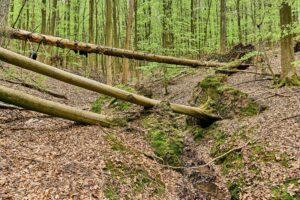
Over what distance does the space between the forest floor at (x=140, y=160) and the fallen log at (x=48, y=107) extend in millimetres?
269

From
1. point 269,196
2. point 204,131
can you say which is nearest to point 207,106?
point 204,131

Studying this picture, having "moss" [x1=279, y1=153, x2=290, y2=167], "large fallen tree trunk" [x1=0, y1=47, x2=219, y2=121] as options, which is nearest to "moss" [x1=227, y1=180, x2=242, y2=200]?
"moss" [x1=279, y1=153, x2=290, y2=167]

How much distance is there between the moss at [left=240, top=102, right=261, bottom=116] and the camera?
10094 mm

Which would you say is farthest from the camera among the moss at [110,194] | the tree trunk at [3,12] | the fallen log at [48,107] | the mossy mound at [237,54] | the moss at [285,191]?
the mossy mound at [237,54]

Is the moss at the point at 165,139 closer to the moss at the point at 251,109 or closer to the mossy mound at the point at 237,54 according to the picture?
the moss at the point at 251,109

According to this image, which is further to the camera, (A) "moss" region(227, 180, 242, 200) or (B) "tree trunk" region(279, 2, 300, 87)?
(B) "tree trunk" region(279, 2, 300, 87)

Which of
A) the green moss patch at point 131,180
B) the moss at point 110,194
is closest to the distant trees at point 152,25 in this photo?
the green moss patch at point 131,180

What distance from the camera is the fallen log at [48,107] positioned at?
739 centimetres

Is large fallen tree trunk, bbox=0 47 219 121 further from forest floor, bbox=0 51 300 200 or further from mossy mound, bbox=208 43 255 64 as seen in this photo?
mossy mound, bbox=208 43 255 64

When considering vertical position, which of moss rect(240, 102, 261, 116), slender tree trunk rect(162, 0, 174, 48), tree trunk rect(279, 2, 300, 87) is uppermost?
slender tree trunk rect(162, 0, 174, 48)

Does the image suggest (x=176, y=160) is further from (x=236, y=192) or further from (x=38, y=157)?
(x=38, y=157)

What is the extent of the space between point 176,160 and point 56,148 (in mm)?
3157

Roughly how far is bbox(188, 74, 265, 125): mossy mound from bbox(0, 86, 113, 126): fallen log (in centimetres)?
431

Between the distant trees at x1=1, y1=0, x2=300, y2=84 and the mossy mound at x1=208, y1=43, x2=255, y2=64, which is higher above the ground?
the distant trees at x1=1, y1=0, x2=300, y2=84
